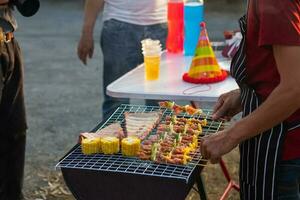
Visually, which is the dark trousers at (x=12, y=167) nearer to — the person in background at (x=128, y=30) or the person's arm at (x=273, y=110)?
the person in background at (x=128, y=30)

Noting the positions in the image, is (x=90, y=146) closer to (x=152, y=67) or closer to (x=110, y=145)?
(x=110, y=145)

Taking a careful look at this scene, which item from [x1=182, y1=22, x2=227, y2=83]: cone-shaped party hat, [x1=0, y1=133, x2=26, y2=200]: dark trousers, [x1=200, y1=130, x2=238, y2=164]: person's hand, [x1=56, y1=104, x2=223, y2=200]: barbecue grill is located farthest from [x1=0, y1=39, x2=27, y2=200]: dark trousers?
[x1=200, y1=130, x2=238, y2=164]: person's hand

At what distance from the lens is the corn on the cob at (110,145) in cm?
204

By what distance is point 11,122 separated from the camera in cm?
311

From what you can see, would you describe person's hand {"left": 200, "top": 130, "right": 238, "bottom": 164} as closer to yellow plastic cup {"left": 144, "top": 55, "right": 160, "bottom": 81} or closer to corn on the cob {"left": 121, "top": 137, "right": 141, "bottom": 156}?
corn on the cob {"left": 121, "top": 137, "right": 141, "bottom": 156}

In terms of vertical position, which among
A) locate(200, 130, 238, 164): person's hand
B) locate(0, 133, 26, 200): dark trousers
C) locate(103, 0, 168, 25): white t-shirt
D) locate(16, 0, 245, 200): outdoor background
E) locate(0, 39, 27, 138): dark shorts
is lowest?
locate(16, 0, 245, 200): outdoor background

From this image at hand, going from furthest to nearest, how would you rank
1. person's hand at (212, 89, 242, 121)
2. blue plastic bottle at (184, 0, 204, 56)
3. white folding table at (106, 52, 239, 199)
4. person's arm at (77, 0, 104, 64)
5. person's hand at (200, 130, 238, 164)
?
person's arm at (77, 0, 104, 64), blue plastic bottle at (184, 0, 204, 56), white folding table at (106, 52, 239, 199), person's hand at (212, 89, 242, 121), person's hand at (200, 130, 238, 164)

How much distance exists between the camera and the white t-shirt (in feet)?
11.3

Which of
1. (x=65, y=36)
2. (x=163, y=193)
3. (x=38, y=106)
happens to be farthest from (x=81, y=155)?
(x=65, y=36)

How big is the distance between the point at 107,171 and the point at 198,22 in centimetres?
171

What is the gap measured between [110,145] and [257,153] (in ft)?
1.75

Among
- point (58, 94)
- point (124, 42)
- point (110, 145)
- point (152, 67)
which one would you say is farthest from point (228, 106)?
point (58, 94)

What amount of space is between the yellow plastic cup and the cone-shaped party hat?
178mm

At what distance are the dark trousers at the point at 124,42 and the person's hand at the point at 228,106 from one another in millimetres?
1131
